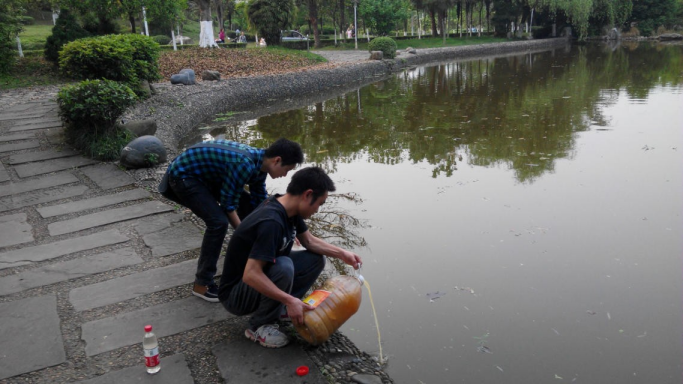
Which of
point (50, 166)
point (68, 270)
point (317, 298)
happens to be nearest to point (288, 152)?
point (317, 298)

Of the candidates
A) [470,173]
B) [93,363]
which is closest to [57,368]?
[93,363]

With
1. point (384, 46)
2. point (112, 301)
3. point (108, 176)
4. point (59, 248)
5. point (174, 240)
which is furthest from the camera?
point (384, 46)

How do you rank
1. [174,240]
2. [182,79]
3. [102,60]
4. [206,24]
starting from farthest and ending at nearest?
[206,24], [182,79], [102,60], [174,240]

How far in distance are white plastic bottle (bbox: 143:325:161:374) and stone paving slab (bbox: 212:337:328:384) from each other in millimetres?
315

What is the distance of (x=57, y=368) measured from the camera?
9.30 feet

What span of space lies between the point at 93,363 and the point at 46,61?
15.0m

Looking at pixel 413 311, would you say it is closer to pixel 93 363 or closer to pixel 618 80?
pixel 93 363

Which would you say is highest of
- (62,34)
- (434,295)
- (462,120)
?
(62,34)

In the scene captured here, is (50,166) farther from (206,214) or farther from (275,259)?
(275,259)

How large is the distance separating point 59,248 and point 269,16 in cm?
2266

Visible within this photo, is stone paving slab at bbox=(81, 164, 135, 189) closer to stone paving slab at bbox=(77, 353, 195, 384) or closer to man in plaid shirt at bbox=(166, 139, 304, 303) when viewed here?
man in plaid shirt at bbox=(166, 139, 304, 303)

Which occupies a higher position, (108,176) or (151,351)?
(108,176)

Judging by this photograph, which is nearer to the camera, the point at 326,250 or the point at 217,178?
the point at 326,250

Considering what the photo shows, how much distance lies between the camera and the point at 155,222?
16.1 ft
